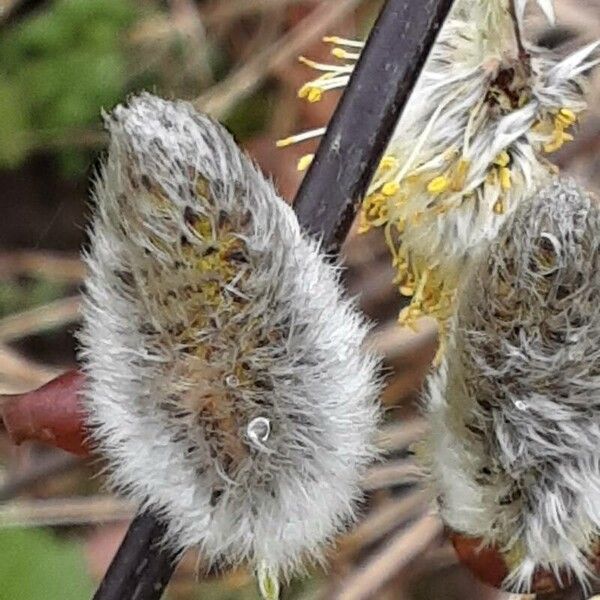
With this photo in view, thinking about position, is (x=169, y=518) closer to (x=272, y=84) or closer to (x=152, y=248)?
(x=152, y=248)

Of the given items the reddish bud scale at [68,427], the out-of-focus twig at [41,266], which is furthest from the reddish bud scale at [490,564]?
the out-of-focus twig at [41,266]

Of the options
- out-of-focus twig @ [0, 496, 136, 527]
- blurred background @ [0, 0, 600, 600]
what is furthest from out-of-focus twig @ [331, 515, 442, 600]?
out-of-focus twig @ [0, 496, 136, 527]

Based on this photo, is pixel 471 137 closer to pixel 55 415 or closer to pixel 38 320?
pixel 55 415

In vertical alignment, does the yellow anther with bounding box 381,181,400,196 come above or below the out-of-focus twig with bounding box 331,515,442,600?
above

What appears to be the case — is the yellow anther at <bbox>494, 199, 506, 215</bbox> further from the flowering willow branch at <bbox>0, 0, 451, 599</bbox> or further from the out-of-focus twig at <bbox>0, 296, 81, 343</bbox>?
the out-of-focus twig at <bbox>0, 296, 81, 343</bbox>

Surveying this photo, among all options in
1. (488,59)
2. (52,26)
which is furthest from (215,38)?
(488,59)
